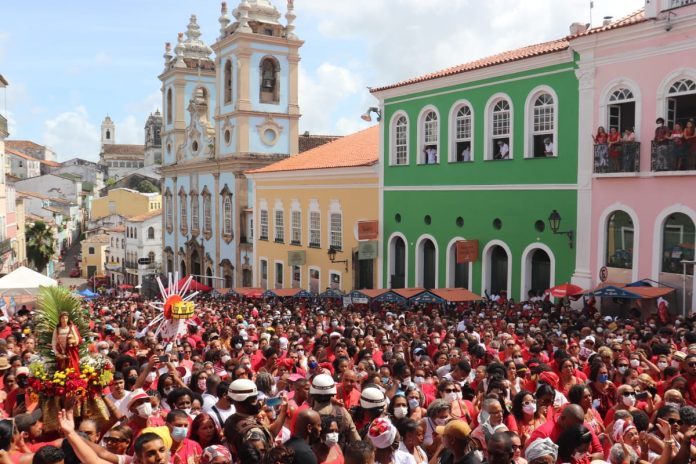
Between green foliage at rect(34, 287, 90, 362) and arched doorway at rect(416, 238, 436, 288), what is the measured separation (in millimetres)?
18239

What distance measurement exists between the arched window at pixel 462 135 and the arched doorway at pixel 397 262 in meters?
4.14

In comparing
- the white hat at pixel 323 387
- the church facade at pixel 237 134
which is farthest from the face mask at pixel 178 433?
the church facade at pixel 237 134

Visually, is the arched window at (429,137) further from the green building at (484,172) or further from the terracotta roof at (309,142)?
the terracotta roof at (309,142)

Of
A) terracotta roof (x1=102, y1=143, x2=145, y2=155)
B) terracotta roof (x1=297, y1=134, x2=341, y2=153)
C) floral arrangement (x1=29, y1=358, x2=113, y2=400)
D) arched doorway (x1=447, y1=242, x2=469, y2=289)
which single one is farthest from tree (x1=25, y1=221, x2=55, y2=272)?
terracotta roof (x1=102, y1=143, x2=145, y2=155)

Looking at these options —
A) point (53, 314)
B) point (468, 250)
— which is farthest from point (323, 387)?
point (468, 250)

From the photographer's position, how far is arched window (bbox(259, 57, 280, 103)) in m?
41.4

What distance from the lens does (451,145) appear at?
25.0 metres

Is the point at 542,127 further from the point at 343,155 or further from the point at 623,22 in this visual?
the point at 343,155

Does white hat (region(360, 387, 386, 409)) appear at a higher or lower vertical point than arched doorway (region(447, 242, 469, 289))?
higher

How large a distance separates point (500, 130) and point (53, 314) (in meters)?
17.6

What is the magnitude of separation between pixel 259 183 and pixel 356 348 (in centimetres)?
2682

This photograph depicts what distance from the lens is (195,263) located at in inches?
1844

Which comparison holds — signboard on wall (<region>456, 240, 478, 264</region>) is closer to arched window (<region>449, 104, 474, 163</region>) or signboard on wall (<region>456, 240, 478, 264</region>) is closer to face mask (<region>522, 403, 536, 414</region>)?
arched window (<region>449, 104, 474, 163</region>)

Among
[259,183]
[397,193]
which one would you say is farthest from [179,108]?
[397,193]
